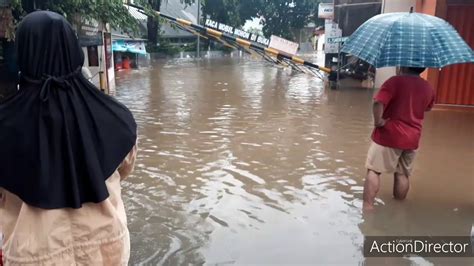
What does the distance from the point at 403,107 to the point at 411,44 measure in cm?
55

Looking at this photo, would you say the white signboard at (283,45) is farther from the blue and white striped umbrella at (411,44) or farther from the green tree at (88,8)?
the blue and white striped umbrella at (411,44)

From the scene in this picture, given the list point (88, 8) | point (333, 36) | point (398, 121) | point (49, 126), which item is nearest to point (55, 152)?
point (49, 126)

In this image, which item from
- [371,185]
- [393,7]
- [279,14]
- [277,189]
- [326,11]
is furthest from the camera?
[279,14]

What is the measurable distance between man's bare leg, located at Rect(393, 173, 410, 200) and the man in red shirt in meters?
0.12

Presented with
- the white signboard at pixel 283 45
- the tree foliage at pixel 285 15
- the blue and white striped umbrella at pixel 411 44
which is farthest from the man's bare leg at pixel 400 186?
the tree foliage at pixel 285 15

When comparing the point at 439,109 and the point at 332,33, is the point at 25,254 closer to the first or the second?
the point at 439,109

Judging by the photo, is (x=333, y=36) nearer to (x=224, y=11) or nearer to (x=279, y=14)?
(x=224, y=11)

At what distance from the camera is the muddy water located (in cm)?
372

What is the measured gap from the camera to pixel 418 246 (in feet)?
12.2

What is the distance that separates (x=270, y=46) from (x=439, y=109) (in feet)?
23.4

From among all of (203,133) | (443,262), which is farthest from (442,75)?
(443,262)

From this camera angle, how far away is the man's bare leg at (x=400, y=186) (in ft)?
14.5

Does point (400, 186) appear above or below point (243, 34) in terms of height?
below

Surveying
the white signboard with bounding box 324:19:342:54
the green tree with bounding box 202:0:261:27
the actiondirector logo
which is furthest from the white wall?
the green tree with bounding box 202:0:261:27
